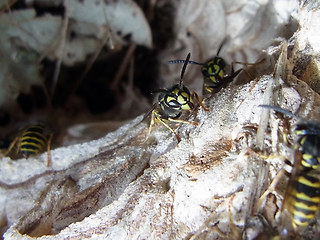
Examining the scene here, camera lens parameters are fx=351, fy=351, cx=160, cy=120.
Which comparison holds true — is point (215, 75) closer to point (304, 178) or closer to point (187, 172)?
point (187, 172)

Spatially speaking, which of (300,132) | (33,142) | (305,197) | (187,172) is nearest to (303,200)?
(305,197)

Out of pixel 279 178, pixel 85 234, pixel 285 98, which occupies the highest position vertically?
pixel 285 98

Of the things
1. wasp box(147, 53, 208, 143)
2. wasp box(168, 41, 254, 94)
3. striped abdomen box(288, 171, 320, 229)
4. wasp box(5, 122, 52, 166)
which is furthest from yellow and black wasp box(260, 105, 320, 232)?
wasp box(5, 122, 52, 166)

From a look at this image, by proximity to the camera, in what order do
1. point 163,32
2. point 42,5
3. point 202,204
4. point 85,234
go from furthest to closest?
point 163,32 → point 42,5 → point 85,234 → point 202,204

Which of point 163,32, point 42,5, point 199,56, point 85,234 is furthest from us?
point 163,32

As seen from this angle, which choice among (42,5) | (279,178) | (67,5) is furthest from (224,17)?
(279,178)

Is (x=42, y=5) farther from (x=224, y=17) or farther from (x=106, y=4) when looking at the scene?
(x=224, y=17)

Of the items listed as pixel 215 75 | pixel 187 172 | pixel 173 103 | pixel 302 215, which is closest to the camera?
pixel 302 215
